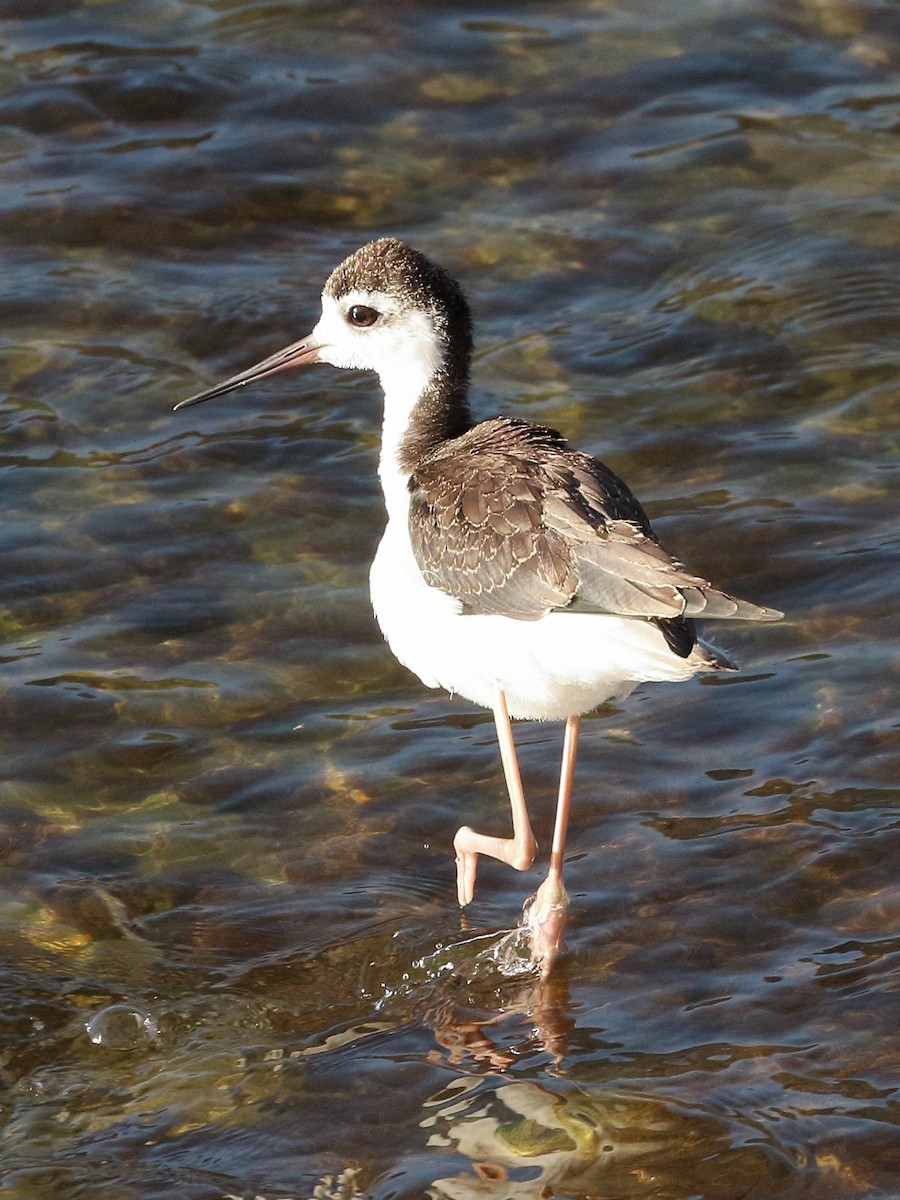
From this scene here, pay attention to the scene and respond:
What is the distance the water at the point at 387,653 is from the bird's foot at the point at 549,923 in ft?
0.31

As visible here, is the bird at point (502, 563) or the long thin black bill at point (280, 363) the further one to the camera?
the long thin black bill at point (280, 363)

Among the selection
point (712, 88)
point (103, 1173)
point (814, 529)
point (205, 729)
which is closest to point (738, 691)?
point (814, 529)

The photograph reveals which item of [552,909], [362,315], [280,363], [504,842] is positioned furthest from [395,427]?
[552,909]

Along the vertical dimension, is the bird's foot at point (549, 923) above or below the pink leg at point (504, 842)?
below

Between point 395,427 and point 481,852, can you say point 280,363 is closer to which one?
point 395,427

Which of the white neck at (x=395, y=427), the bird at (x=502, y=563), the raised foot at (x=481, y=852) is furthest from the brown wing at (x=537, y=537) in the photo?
the raised foot at (x=481, y=852)

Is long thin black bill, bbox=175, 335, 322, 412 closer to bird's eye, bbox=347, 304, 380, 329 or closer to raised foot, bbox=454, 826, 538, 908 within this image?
bird's eye, bbox=347, 304, 380, 329

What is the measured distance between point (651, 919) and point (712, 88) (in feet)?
24.6

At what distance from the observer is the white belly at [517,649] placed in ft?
17.7

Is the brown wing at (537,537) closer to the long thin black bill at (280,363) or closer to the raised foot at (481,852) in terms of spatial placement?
the raised foot at (481,852)

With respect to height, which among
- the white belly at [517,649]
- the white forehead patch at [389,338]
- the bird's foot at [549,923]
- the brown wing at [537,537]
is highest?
the white forehead patch at [389,338]

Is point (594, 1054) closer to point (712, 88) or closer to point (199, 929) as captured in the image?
point (199, 929)

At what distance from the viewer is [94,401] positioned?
30.8 feet

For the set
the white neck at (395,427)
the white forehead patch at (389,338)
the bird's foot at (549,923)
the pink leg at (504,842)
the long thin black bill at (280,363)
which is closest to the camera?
the bird's foot at (549,923)
